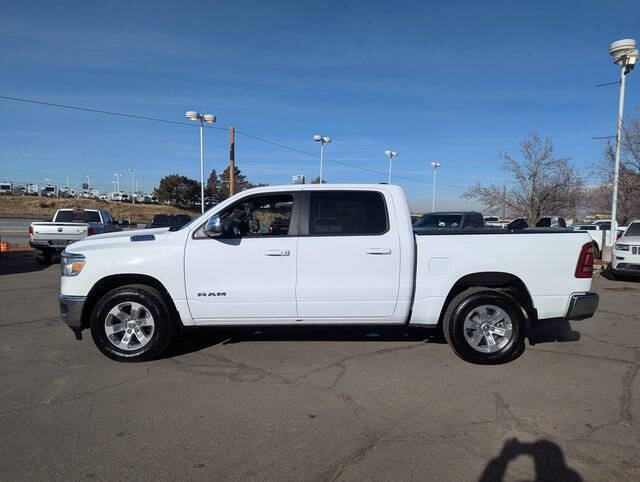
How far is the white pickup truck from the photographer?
520cm

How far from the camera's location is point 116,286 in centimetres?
541

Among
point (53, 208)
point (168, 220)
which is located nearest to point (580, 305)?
point (168, 220)

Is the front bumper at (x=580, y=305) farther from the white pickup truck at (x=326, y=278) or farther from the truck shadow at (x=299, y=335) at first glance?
the truck shadow at (x=299, y=335)

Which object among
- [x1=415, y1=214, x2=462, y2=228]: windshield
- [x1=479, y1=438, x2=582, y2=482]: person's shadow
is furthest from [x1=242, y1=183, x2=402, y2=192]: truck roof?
[x1=415, y1=214, x2=462, y2=228]: windshield

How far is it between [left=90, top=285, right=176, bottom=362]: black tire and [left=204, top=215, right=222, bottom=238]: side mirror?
87 cm

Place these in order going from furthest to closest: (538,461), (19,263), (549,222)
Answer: (549,222) → (19,263) → (538,461)

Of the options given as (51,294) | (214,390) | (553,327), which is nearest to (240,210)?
(214,390)

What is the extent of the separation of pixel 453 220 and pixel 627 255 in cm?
448

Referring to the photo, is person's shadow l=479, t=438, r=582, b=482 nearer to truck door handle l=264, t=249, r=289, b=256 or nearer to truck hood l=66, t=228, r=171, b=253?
truck door handle l=264, t=249, r=289, b=256

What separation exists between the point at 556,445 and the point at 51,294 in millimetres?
9275

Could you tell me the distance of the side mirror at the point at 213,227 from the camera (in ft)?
16.9

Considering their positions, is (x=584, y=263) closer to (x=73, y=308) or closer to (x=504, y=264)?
(x=504, y=264)

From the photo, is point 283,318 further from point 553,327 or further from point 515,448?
point 553,327

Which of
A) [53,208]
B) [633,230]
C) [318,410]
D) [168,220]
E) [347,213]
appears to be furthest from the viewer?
[53,208]
